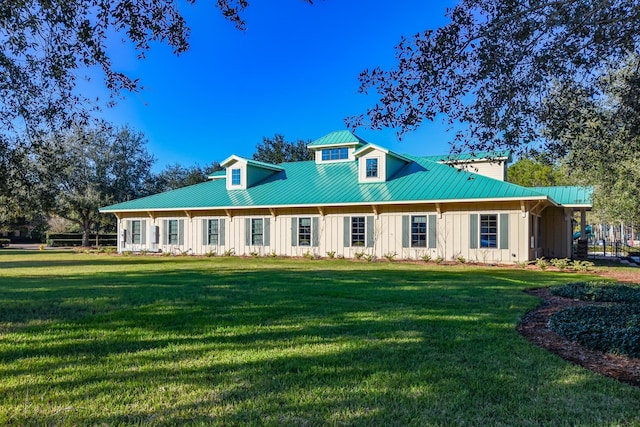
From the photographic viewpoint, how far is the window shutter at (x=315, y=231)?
22558mm

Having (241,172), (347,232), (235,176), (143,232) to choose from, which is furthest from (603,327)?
(143,232)

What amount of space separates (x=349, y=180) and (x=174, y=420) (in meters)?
21.1

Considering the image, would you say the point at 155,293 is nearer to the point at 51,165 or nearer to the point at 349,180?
the point at 51,165

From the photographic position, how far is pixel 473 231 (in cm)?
1952

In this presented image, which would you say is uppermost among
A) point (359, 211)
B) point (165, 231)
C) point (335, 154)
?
point (335, 154)

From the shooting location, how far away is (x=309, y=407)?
11.3 feet

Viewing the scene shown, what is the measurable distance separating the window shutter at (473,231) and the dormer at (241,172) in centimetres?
1251

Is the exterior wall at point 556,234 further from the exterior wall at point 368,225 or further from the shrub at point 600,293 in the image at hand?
the shrub at point 600,293

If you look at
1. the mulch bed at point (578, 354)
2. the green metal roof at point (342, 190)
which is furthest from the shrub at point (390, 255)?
the mulch bed at point (578, 354)

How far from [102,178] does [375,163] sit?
84.2ft

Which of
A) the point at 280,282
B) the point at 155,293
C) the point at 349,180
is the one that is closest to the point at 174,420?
the point at 155,293

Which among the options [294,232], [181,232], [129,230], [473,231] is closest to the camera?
[473,231]

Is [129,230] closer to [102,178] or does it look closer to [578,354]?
[102,178]

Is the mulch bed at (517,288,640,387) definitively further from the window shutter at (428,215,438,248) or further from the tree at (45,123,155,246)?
the tree at (45,123,155,246)
